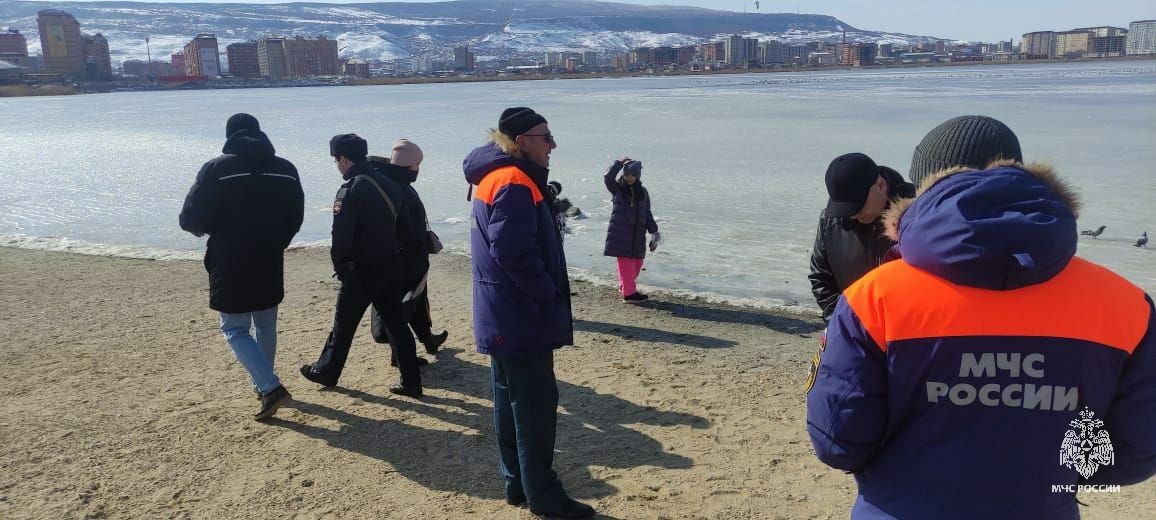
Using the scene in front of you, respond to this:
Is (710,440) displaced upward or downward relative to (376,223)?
downward

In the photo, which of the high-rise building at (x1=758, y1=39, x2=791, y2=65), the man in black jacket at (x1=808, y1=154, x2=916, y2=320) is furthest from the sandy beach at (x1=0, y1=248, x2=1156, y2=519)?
the high-rise building at (x1=758, y1=39, x2=791, y2=65)

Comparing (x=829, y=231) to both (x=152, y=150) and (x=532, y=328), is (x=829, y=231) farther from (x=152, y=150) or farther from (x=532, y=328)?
(x=152, y=150)

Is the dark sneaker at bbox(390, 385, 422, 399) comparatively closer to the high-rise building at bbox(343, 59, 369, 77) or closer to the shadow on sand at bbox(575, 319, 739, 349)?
the shadow on sand at bbox(575, 319, 739, 349)

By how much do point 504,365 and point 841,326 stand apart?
5.85 ft

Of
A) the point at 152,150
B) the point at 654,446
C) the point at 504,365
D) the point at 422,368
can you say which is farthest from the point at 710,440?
the point at 152,150

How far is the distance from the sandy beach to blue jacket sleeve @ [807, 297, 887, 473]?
181 centimetres

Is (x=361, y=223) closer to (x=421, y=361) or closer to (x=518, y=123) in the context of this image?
(x=421, y=361)

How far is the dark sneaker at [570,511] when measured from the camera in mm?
3307

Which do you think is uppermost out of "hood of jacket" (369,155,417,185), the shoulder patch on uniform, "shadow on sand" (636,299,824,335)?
"hood of jacket" (369,155,417,185)

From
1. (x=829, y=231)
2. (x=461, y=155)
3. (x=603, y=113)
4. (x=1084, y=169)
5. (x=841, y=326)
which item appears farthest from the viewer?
(x=603, y=113)

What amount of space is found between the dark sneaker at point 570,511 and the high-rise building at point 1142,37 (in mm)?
181661

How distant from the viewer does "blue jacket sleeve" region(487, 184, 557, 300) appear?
300 centimetres

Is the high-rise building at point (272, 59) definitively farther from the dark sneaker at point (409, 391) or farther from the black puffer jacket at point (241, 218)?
the black puffer jacket at point (241, 218)

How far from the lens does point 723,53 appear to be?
559ft
